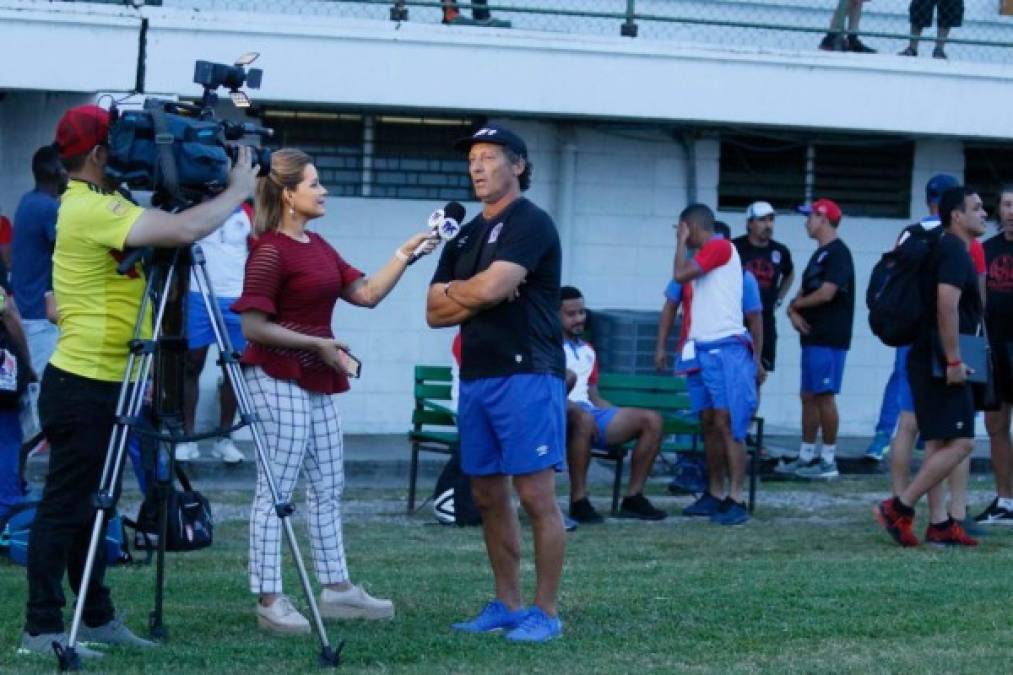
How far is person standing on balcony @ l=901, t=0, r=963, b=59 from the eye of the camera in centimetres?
1573

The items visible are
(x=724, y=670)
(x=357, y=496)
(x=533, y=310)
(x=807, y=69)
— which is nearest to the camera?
(x=724, y=670)

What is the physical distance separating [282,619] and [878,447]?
27.3 feet

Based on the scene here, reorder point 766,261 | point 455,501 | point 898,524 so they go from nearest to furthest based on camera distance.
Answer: point 898,524
point 455,501
point 766,261

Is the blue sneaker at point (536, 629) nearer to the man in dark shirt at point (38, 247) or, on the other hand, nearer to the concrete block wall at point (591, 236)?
the man in dark shirt at point (38, 247)

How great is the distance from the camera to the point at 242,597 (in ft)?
26.7

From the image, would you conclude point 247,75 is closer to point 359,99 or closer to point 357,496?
point 357,496

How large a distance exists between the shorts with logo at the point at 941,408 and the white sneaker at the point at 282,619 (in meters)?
4.14

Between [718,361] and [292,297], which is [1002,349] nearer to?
[718,361]

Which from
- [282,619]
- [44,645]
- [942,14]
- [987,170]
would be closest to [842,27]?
[942,14]

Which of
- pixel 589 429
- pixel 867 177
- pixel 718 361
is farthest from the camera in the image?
pixel 867 177

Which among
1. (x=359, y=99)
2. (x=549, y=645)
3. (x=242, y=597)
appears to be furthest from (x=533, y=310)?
(x=359, y=99)

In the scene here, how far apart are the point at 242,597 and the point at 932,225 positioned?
4.55m

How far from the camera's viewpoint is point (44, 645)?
6.66m

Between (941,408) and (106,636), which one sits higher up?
(941,408)
